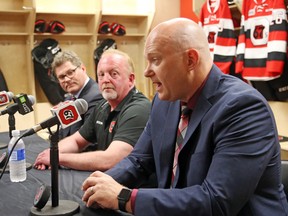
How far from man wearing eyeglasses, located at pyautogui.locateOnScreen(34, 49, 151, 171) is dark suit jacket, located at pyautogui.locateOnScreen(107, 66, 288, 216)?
2.01 feet

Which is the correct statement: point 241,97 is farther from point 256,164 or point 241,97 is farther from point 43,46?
point 43,46

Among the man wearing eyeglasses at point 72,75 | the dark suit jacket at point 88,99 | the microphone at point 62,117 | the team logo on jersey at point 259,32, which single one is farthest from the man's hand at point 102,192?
the team logo on jersey at point 259,32

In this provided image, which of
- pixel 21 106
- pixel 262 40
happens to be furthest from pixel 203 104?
pixel 262 40

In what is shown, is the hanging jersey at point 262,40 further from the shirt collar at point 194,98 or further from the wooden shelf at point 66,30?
the shirt collar at point 194,98

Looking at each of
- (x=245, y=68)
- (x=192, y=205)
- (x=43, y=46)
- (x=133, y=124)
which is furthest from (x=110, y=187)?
(x=43, y=46)

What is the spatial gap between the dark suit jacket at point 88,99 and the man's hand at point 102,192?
1.35 m

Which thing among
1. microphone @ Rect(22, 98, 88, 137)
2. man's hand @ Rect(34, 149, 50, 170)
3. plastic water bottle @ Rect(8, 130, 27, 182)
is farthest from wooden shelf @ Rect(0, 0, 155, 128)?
microphone @ Rect(22, 98, 88, 137)

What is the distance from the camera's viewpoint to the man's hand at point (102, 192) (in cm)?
121

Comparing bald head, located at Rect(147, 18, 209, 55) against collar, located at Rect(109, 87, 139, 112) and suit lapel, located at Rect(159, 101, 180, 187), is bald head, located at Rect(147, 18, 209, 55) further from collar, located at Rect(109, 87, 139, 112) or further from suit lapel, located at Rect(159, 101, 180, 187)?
collar, located at Rect(109, 87, 139, 112)

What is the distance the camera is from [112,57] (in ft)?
7.61

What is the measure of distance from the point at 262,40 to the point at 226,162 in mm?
2344

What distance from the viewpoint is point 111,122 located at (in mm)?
2270

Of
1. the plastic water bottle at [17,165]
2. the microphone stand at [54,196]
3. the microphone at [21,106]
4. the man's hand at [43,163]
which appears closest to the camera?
the microphone stand at [54,196]

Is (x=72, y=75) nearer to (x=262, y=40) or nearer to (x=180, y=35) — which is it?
(x=262, y=40)
